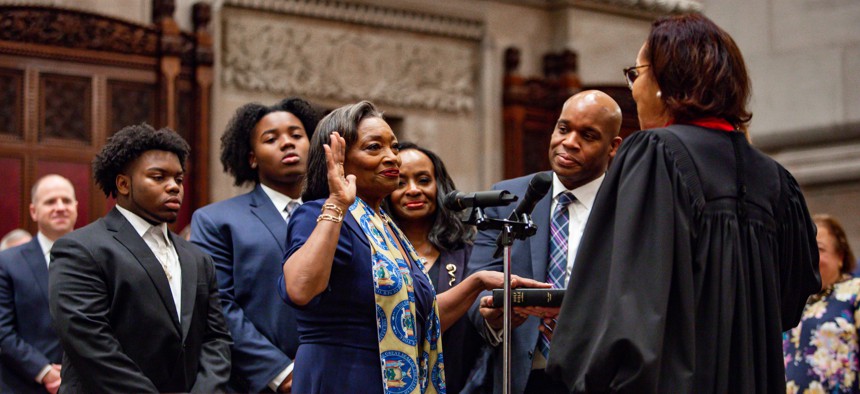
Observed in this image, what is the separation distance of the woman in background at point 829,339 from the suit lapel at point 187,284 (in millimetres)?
3288

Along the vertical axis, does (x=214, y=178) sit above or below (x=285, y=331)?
above

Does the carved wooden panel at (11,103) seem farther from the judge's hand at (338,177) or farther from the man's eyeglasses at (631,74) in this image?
the man's eyeglasses at (631,74)

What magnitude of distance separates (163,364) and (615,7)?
8076 millimetres

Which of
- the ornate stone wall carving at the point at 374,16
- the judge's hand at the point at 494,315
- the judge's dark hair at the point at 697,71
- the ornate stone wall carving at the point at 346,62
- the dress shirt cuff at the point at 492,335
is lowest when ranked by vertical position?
the dress shirt cuff at the point at 492,335

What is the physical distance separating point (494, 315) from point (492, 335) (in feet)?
0.90

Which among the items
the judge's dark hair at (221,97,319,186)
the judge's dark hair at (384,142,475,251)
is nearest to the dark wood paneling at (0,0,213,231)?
the judge's dark hair at (221,97,319,186)

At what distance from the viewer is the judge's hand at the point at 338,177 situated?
11.9 ft

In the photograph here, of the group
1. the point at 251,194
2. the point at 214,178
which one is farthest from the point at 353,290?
the point at 214,178

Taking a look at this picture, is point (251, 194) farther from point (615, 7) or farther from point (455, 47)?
point (615, 7)

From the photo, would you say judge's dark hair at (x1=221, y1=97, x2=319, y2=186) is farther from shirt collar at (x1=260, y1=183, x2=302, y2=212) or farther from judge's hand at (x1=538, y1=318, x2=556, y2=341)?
judge's hand at (x1=538, y1=318, x2=556, y2=341)

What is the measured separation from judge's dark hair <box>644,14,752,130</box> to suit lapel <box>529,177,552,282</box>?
1.08m

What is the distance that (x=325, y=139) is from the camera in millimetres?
3922

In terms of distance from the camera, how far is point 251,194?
5.01 metres

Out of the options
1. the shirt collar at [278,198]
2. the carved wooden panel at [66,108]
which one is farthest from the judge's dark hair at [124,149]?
the carved wooden panel at [66,108]
